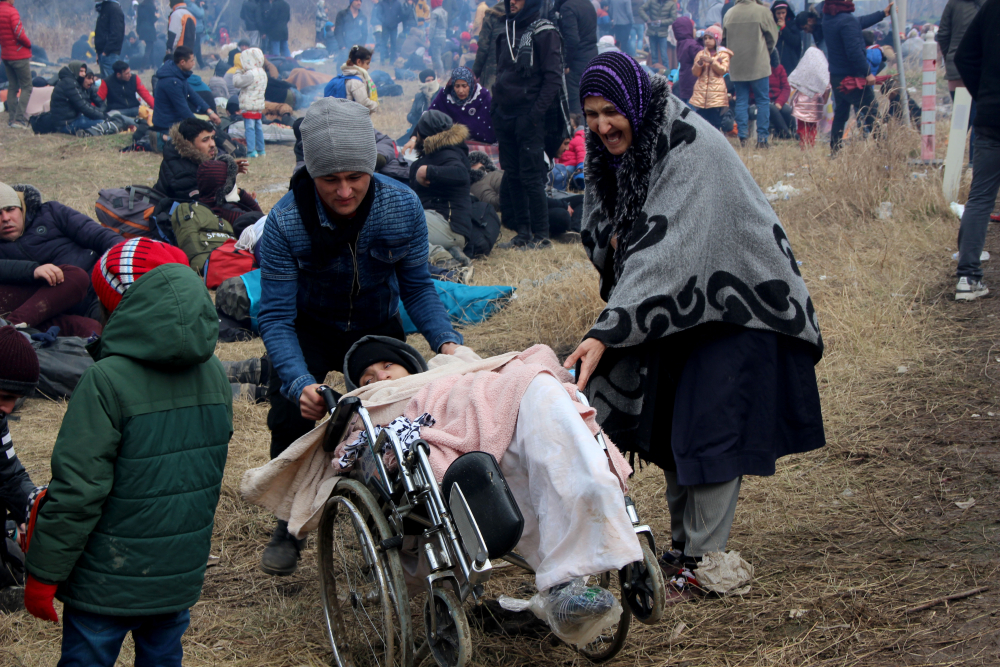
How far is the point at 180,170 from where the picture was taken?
7680mm

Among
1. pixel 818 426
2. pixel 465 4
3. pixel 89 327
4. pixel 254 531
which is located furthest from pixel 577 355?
pixel 465 4

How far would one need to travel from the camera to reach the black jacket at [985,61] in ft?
16.2

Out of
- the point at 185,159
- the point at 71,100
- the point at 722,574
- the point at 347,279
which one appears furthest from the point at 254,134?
the point at 722,574

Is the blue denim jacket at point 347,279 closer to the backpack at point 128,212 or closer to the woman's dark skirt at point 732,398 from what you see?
the woman's dark skirt at point 732,398

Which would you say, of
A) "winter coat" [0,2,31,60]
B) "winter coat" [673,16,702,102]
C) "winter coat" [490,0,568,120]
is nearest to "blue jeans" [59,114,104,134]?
"winter coat" [0,2,31,60]

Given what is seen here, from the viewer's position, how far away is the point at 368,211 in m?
2.98

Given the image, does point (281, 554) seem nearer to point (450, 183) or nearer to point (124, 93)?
point (450, 183)

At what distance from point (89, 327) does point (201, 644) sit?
3745mm

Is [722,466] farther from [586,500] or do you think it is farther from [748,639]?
[586,500]

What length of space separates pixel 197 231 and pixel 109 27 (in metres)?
11.2

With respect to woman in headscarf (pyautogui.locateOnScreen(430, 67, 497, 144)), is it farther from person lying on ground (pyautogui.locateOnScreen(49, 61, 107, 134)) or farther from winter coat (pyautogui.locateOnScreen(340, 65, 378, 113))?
person lying on ground (pyautogui.locateOnScreen(49, 61, 107, 134))

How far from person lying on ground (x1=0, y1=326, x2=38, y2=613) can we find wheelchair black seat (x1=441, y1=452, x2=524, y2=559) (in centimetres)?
143

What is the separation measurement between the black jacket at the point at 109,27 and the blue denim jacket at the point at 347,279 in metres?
15.4

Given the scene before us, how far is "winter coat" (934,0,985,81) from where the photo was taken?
654cm
